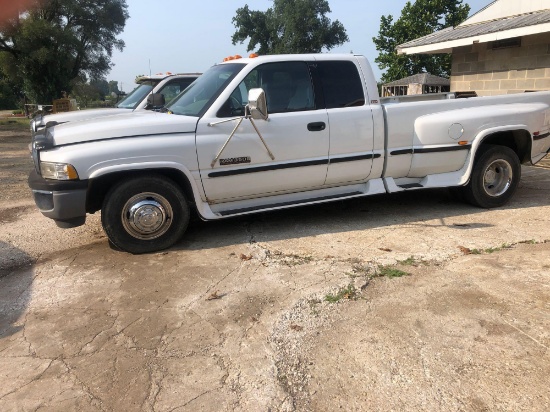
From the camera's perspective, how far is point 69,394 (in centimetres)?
261

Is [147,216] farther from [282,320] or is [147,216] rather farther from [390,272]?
[390,272]

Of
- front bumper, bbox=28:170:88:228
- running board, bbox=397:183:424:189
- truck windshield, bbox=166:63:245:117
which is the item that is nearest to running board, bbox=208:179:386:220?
running board, bbox=397:183:424:189

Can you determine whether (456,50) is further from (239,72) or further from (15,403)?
(15,403)

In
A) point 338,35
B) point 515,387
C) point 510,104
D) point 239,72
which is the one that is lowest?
point 515,387

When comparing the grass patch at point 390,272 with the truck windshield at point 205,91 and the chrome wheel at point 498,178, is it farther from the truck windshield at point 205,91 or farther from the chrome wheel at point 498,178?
the chrome wheel at point 498,178

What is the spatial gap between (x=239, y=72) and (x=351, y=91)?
131cm

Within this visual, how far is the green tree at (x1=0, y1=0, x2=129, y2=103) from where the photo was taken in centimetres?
2384

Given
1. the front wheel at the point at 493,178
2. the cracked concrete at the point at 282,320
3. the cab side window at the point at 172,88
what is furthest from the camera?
the cab side window at the point at 172,88

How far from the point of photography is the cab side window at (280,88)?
15.9 feet

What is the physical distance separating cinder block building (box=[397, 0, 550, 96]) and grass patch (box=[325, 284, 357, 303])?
7822mm

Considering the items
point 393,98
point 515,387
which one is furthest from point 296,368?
point 393,98

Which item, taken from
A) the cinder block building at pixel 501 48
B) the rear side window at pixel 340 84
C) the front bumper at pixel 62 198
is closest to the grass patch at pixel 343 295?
the rear side window at pixel 340 84

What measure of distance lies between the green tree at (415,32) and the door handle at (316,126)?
30061 mm

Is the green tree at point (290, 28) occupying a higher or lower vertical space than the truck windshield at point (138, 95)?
higher
